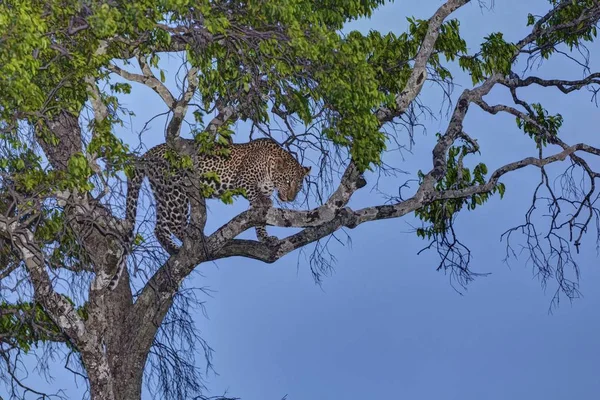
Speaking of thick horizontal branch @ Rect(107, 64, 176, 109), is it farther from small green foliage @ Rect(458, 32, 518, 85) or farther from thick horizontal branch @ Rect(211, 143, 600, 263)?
small green foliage @ Rect(458, 32, 518, 85)

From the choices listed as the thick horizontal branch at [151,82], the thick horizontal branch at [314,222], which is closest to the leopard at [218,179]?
the thick horizontal branch at [314,222]

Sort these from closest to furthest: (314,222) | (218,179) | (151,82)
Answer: (218,179) → (151,82) → (314,222)

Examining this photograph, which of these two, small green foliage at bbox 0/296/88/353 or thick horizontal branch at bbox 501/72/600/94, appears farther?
thick horizontal branch at bbox 501/72/600/94

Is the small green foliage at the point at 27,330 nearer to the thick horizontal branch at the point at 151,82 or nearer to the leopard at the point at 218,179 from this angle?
the leopard at the point at 218,179

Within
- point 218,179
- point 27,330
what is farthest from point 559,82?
point 27,330

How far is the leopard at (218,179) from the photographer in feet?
42.7

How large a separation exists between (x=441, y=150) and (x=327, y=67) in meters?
3.11

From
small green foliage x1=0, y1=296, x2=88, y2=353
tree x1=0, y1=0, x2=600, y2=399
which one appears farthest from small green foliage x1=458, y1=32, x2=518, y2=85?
small green foliage x1=0, y1=296, x2=88, y2=353

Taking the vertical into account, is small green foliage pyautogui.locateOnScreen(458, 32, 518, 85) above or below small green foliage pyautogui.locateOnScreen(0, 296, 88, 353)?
Result: above

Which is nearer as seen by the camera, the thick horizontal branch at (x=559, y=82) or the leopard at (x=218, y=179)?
the leopard at (x=218, y=179)

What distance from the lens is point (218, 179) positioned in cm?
1260

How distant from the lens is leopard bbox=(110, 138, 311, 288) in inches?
512

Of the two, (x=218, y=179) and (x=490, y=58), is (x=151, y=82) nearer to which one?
(x=218, y=179)

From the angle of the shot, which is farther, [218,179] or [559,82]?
[559,82]
